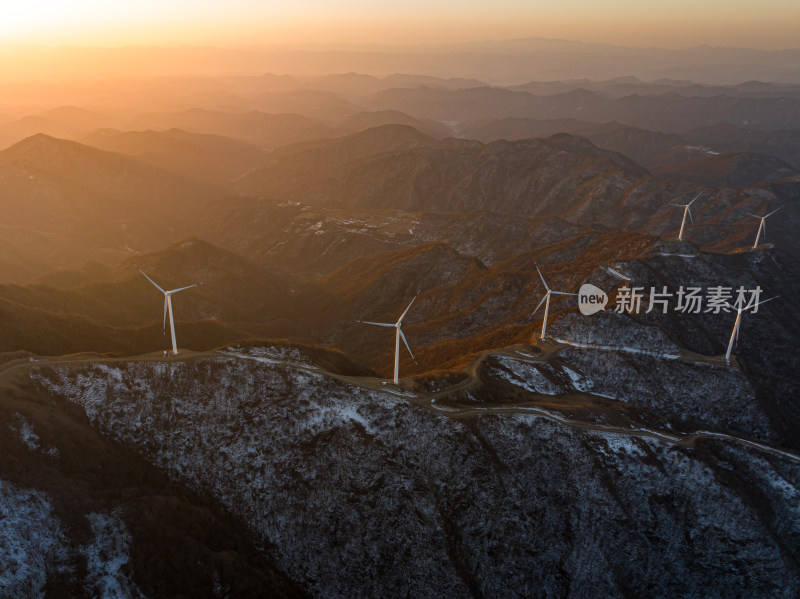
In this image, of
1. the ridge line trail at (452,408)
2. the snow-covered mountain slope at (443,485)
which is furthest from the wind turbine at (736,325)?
the snow-covered mountain slope at (443,485)

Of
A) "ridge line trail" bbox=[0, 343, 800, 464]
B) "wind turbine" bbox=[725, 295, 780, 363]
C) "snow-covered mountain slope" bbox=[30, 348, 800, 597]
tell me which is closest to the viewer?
"snow-covered mountain slope" bbox=[30, 348, 800, 597]

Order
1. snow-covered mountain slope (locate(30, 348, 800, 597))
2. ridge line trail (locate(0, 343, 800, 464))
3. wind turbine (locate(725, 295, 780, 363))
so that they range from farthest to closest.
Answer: wind turbine (locate(725, 295, 780, 363)) → ridge line trail (locate(0, 343, 800, 464)) → snow-covered mountain slope (locate(30, 348, 800, 597))

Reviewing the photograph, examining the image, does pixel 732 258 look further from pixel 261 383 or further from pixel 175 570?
pixel 175 570

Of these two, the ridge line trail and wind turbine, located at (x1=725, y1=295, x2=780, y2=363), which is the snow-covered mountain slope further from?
wind turbine, located at (x1=725, y1=295, x2=780, y2=363)

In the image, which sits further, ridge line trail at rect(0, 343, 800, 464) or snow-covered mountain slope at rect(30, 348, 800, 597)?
ridge line trail at rect(0, 343, 800, 464)

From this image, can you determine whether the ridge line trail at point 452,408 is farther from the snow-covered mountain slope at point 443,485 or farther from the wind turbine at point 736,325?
the wind turbine at point 736,325

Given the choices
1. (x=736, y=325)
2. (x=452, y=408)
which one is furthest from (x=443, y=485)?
(x=736, y=325)

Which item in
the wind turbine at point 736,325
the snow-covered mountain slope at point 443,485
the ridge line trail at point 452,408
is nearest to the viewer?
the snow-covered mountain slope at point 443,485

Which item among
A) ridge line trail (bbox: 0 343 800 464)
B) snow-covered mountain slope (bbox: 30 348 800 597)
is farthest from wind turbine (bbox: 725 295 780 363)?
snow-covered mountain slope (bbox: 30 348 800 597)

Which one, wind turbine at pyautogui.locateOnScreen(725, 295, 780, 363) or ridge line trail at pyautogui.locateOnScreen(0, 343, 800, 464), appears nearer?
ridge line trail at pyautogui.locateOnScreen(0, 343, 800, 464)

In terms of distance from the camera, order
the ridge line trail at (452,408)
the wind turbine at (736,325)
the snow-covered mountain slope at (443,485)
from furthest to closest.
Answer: the wind turbine at (736,325) < the ridge line trail at (452,408) < the snow-covered mountain slope at (443,485)
